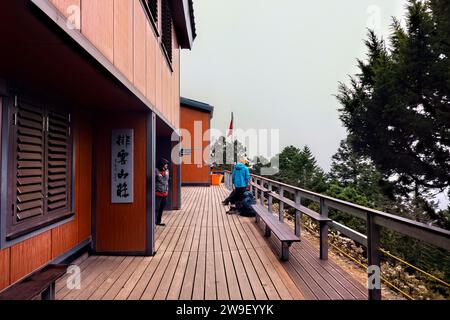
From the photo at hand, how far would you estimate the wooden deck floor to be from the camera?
10.4 ft

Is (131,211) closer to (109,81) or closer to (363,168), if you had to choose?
(109,81)

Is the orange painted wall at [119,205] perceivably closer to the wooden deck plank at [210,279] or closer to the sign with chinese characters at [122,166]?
the sign with chinese characters at [122,166]

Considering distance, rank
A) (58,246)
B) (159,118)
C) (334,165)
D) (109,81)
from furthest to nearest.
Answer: (334,165), (159,118), (58,246), (109,81)

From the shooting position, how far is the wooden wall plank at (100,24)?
2.42 m

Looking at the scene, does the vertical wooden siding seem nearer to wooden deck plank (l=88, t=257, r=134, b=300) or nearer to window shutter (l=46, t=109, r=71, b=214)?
window shutter (l=46, t=109, r=71, b=214)

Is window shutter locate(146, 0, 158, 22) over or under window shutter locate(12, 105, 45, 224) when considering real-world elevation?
over

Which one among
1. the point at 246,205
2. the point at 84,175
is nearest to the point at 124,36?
the point at 84,175

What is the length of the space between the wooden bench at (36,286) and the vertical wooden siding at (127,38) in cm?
217

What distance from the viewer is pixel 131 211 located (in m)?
4.59

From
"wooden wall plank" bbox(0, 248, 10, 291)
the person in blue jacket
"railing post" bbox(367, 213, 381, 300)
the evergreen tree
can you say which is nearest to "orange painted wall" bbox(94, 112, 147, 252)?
"wooden wall plank" bbox(0, 248, 10, 291)

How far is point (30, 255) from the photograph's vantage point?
3.22 m

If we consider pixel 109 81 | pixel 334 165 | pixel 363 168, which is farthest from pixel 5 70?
pixel 334 165

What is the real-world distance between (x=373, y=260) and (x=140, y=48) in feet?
13.3
